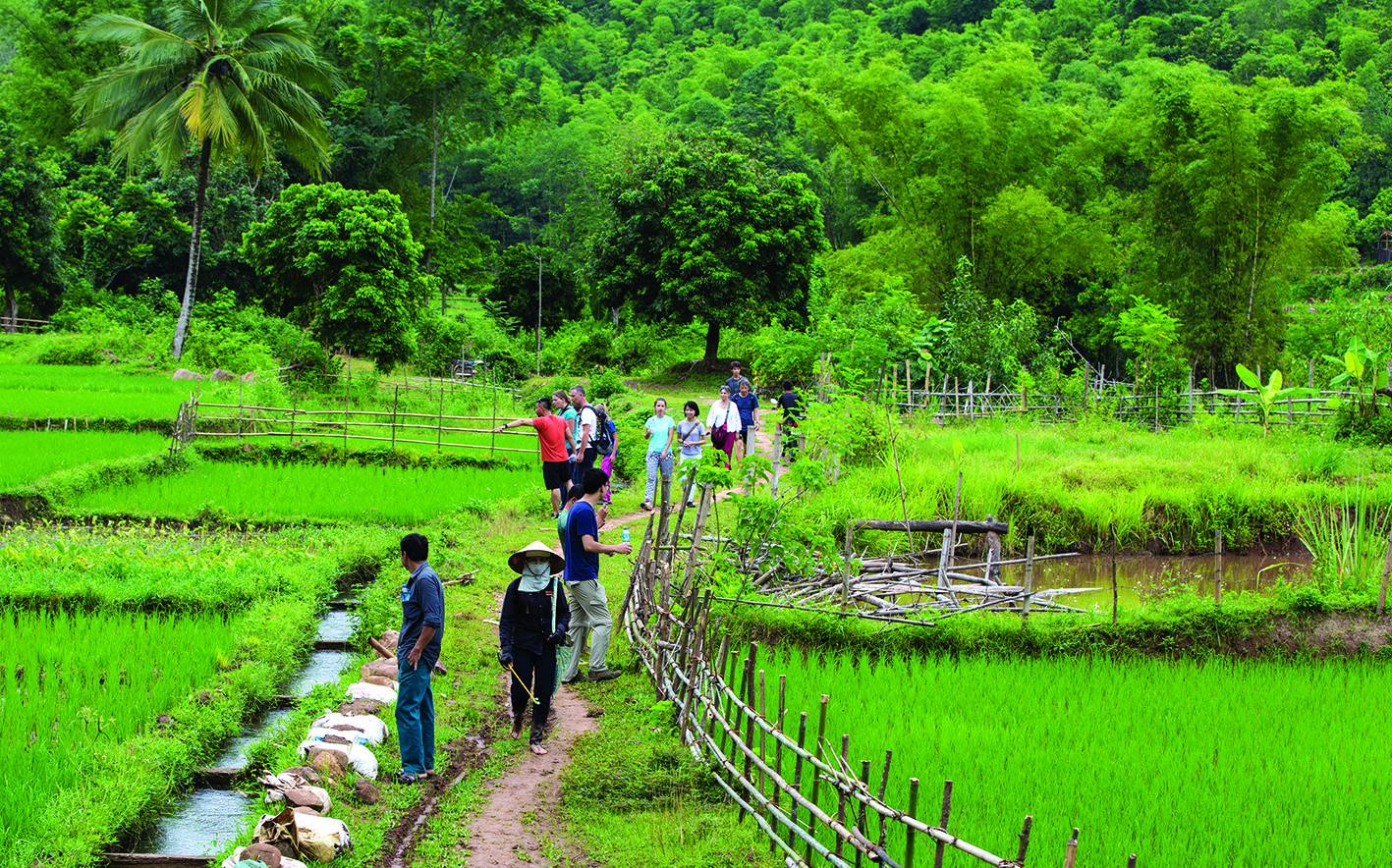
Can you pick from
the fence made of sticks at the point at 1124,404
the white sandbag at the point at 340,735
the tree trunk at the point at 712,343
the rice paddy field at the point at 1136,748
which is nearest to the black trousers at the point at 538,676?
the white sandbag at the point at 340,735

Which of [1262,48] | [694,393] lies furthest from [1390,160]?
[694,393]

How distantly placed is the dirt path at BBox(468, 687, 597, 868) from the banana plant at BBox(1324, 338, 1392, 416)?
42.0ft

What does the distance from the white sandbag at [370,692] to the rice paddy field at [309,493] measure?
6814 mm

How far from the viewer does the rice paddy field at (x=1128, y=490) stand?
13898 millimetres

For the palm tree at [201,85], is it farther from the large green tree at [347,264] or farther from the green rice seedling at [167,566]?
the green rice seedling at [167,566]

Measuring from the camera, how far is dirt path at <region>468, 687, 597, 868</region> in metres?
6.01

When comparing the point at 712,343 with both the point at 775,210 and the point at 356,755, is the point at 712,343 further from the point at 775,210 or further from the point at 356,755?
the point at 356,755

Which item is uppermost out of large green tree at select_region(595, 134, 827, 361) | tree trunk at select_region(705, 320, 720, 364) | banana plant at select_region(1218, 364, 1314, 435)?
large green tree at select_region(595, 134, 827, 361)

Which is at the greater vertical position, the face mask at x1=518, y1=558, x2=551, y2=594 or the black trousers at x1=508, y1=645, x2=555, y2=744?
the face mask at x1=518, y1=558, x2=551, y2=594

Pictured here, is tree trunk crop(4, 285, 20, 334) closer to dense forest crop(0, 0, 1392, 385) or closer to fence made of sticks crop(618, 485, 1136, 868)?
dense forest crop(0, 0, 1392, 385)

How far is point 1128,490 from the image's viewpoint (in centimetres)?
1501

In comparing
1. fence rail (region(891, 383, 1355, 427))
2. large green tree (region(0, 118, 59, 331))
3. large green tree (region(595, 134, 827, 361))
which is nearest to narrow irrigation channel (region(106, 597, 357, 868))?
fence rail (region(891, 383, 1355, 427))

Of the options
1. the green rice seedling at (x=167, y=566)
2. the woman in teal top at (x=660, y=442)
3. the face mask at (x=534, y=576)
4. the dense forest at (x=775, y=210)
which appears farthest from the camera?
the dense forest at (x=775, y=210)

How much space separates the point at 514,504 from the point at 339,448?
487cm
